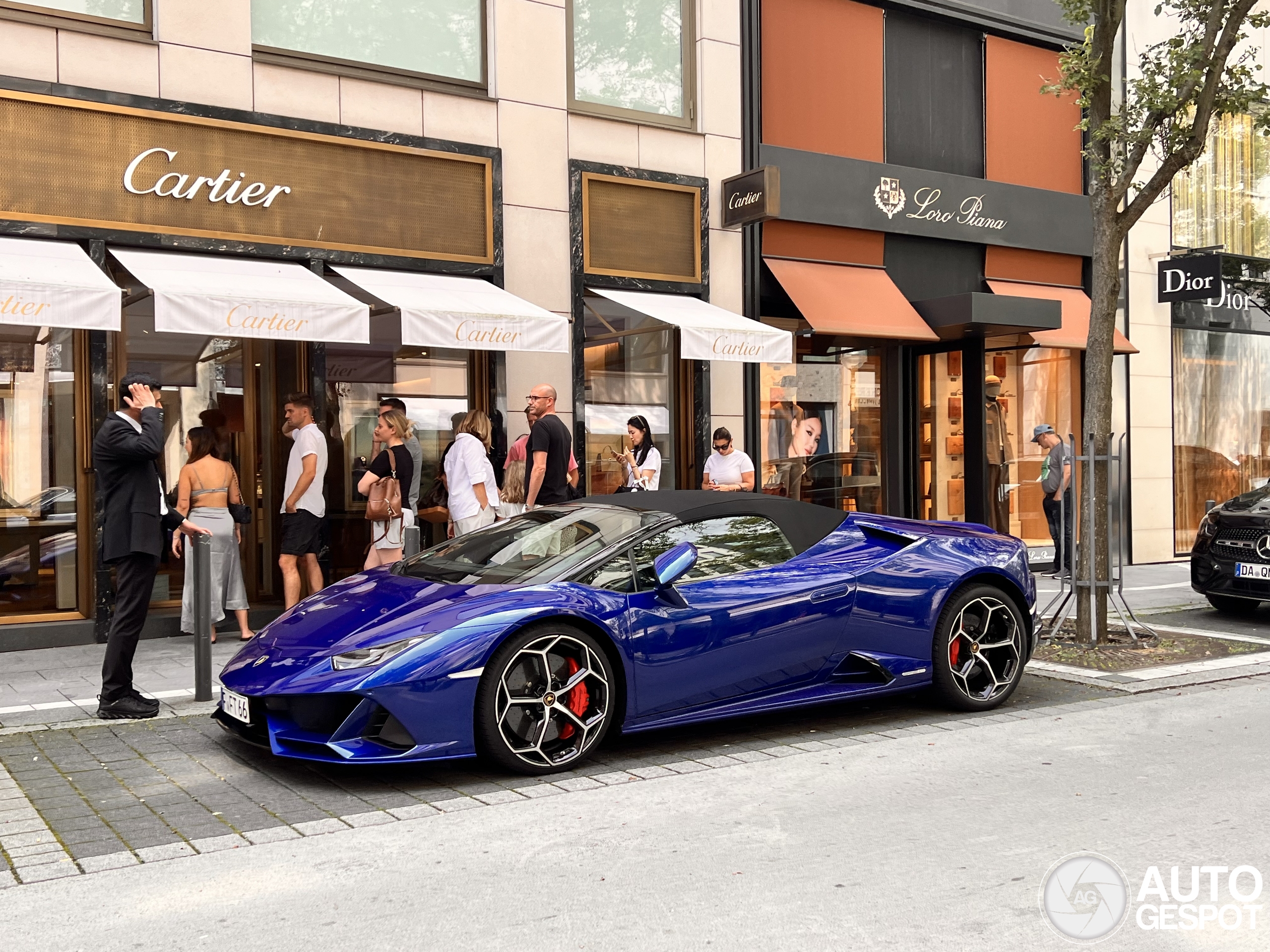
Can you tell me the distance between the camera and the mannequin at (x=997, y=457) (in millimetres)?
15883

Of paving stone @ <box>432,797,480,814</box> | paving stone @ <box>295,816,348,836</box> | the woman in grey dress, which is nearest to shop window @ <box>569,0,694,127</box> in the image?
the woman in grey dress

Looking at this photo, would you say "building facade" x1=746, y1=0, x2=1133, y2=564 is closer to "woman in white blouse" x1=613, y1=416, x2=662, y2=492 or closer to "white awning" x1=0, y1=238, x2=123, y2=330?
"woman in white blouse" x1=613, y1=416, x2=662, y2=492

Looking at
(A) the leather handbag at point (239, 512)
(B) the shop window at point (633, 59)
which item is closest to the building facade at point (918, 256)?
(B) the shop window at point (633, 59)

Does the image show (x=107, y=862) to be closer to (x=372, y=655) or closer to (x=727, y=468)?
(x=372, y=655)

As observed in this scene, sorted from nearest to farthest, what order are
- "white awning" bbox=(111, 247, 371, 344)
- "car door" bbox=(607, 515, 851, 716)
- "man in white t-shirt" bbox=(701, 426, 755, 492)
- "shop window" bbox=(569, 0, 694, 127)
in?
"car door" bbox=(607, 515, 851, 716) < "white awning" bbox=(111, 247, 371, 344) < "man in white t-shirt" bbox=(701, 426, 755, 492) < "shop window" bbox=(569, 0, 694, 127)

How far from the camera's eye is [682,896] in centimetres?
402

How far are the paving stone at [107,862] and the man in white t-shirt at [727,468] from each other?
7.96 m

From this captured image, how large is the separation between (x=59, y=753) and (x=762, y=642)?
3.47 meters

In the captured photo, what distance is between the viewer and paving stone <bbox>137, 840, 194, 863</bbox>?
445 centimetres

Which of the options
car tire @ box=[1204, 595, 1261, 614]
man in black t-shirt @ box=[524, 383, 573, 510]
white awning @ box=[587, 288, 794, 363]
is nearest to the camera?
man in black t-shirt @ box=[524, 383, 573, 510]

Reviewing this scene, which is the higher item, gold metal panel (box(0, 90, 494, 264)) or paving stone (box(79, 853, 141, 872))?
gold metal panel (box(0, 90, 494, 264))

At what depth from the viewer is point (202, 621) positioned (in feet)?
24.1

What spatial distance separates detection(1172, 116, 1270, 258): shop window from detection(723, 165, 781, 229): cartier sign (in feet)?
25.1

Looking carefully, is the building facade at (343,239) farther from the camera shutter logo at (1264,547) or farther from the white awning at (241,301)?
the camera shutter logo at (1264,547)
